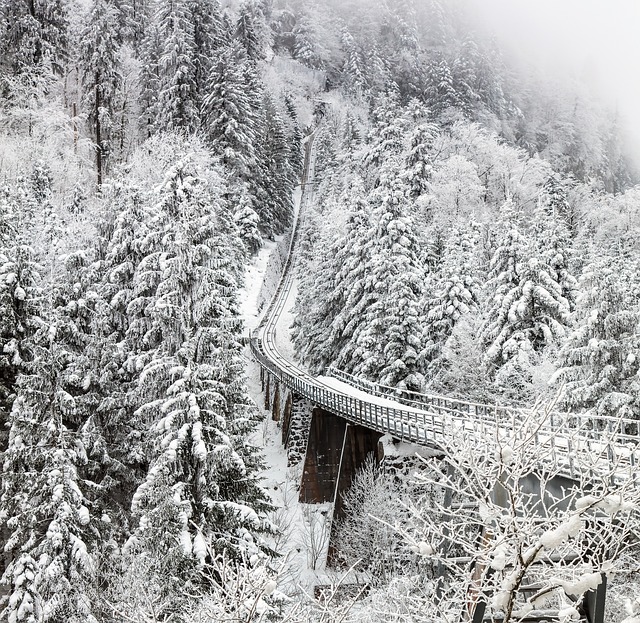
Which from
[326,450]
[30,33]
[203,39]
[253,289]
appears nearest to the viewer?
[326,450]

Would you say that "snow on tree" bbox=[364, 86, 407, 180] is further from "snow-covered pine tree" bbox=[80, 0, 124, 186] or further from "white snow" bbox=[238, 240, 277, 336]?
"snow-covered pine tree" bbox=[80, 0, 124, 186]

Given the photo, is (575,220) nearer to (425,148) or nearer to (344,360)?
(425,148)

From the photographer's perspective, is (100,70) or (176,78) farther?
(176,78)

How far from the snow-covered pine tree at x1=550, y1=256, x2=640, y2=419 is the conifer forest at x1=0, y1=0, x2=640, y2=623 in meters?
0.11

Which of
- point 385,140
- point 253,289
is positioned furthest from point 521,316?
point 253,289

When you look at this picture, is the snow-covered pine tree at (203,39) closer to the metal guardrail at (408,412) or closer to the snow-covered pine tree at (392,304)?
the metal guardrail at (408,412)

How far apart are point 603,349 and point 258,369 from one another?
3519 cm

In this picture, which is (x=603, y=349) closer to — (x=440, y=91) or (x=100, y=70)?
(x=100, y=70)

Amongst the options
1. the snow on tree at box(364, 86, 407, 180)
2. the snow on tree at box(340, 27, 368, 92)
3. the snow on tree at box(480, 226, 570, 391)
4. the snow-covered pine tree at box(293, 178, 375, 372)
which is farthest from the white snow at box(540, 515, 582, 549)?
the snow on tree at box(340, 27, 368, 92)

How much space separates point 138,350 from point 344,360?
1602 cm

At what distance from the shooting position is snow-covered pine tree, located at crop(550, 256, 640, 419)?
2478 cm

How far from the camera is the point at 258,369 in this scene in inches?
2207

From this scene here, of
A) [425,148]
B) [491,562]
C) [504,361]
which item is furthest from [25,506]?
[425,148]

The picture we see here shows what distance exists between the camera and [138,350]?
2380 cm
